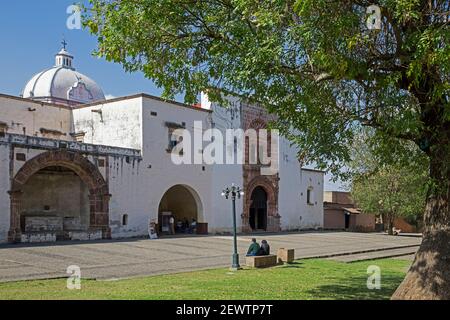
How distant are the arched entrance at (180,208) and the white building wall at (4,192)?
35.4ft

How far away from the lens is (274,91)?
27.7ft

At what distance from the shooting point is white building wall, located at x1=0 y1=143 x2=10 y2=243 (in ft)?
69.7

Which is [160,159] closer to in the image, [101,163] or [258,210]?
[101,163]

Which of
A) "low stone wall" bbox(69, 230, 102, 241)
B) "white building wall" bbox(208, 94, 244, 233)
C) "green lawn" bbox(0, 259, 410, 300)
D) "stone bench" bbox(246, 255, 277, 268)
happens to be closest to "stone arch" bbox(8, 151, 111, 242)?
"low stone wall" bbox(69, 230, 102, 241)

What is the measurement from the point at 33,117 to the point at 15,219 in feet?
28.3

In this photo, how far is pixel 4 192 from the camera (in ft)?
70.2

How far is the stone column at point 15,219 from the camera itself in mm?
21359

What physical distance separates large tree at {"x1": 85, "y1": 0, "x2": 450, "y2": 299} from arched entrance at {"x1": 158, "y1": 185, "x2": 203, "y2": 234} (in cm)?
2230

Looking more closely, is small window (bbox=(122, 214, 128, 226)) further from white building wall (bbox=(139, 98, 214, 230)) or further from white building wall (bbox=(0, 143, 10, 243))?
white building wall (bbox=(0, 143, 10, 243))

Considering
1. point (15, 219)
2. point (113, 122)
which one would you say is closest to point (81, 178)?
point (15, 219)

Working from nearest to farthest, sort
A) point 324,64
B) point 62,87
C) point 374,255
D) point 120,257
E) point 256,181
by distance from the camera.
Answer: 1. point 324,64
2. point 120,257
3. point 374,255
4. point 256,181
5. point 62,87

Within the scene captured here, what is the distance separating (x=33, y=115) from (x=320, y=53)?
24.6 metres

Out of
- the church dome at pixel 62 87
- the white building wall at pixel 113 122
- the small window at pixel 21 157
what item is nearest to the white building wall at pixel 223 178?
→ the white building wall at pixel 113 122

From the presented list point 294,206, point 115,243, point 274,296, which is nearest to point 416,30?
point 274,296
